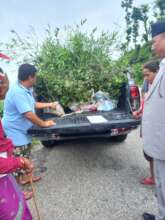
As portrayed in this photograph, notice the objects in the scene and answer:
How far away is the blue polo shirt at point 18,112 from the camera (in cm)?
397

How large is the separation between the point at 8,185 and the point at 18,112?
207cm

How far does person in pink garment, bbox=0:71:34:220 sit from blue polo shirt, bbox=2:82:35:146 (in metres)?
1.70

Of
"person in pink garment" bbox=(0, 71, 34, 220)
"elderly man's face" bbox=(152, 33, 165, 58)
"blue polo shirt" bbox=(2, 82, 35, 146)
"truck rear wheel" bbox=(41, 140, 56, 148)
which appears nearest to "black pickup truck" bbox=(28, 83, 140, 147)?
"blue polo shirt" bbox=(2, 82, 35, 146)

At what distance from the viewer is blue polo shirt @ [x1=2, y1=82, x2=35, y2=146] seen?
3.97m

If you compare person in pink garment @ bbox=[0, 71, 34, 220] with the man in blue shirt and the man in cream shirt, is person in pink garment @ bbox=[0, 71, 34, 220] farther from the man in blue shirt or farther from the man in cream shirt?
the man in blue shirt

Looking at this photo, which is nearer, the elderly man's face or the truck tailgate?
the elderly man's face

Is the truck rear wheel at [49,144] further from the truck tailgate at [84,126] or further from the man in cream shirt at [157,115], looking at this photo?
the man in cream shirt at [157,115]

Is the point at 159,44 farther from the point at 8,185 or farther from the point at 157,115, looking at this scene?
the point at 8,185

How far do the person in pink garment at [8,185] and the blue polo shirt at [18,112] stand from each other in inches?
67.0

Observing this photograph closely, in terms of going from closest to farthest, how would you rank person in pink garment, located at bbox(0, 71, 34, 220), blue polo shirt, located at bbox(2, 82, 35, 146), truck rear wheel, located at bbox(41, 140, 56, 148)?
person in pink garment, located at bbox(0, 71, 34, 220) < blue polo shirt, located at bbox(2, 82, 35, 146) < truck rear wheel, located at bbox(41, 140, 56, 148)

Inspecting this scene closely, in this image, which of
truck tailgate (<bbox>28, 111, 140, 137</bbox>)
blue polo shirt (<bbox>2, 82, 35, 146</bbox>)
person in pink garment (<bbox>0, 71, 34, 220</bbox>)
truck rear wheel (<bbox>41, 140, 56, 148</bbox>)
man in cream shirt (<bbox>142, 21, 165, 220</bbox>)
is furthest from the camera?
truck rear wheel (<bbox>41, 140, 56, 148</bbox>)

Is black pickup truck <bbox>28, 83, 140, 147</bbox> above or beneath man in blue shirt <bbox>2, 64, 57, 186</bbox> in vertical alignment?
beneath

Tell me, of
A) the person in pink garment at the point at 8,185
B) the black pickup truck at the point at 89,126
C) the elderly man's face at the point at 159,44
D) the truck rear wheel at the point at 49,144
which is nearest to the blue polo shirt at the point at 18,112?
the black pickup truck at the point at 89,126

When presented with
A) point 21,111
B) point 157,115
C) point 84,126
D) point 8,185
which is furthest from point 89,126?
point 8,185
